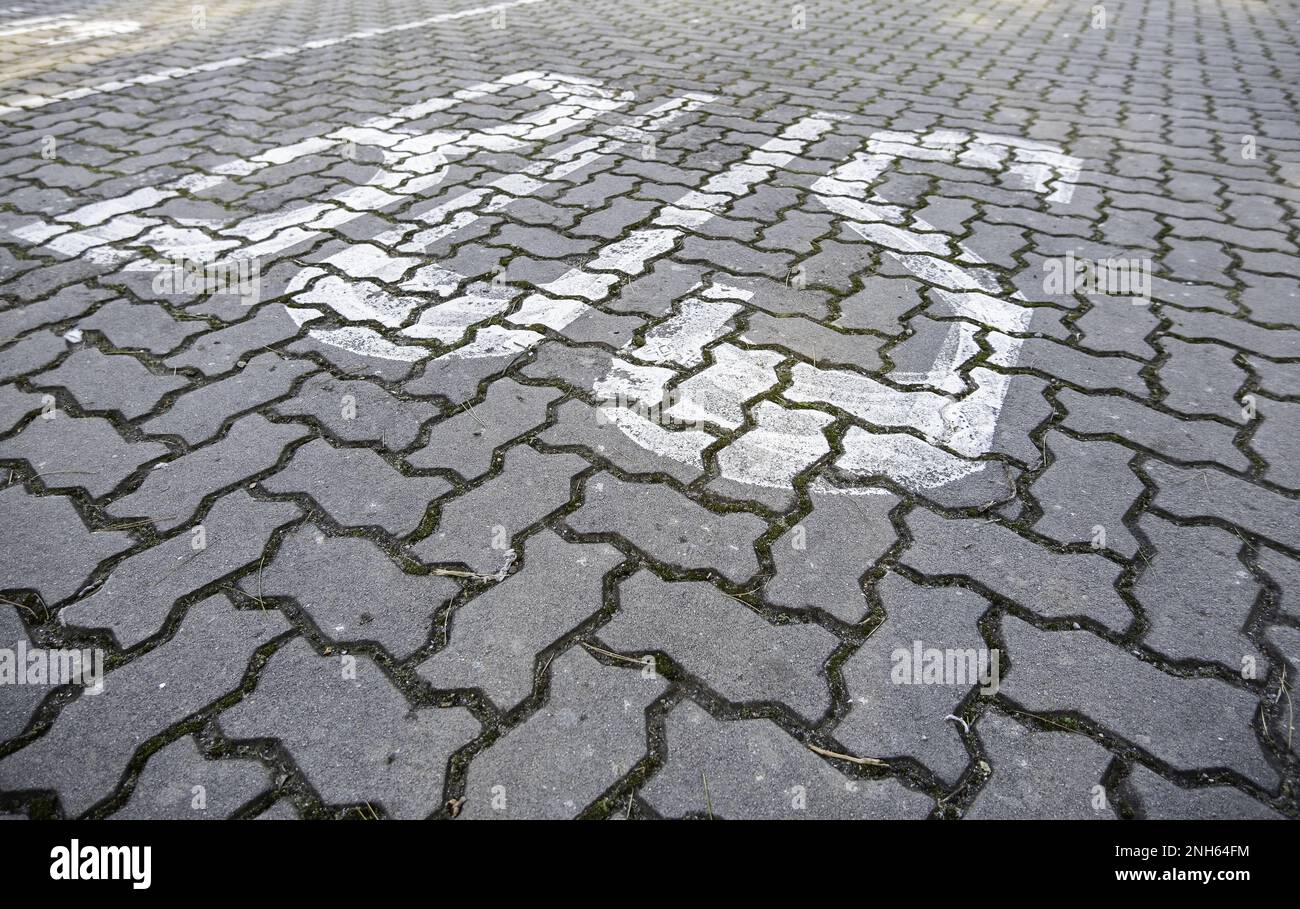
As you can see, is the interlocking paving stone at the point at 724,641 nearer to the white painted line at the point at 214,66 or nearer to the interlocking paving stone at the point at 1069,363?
the interlocking paving stone at the point at 1069,363

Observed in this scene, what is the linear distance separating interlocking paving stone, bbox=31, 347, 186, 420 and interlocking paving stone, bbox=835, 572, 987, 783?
2.66 m

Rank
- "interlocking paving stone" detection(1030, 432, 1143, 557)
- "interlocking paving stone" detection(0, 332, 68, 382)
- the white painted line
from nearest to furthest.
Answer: "interlocking paving stone" detection(1030, 432, 1143, 557)
"interlocking paving stone" detection(0, 332, 68, 382)
the white painted line

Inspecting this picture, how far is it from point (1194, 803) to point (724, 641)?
43.2 inches

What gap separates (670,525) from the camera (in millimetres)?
2441

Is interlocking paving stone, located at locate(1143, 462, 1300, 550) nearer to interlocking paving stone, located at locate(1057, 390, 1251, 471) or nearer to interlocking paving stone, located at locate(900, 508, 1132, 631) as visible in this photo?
interlocking paving stone, located at locate(1057, 390, 1251, 471)

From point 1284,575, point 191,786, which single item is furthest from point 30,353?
point 1284,575

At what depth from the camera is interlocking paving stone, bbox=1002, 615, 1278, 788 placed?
1.83 meters

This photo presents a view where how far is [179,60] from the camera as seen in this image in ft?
24.3

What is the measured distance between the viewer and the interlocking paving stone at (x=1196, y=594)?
2076 mm

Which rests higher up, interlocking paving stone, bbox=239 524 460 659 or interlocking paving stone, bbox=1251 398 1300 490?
interlocking paving stone, bbox=1251 398 1300 490

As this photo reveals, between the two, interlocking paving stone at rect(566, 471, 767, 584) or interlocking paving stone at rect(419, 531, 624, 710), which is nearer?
interlocking paving stone at rect(419, 531, 624, 710)

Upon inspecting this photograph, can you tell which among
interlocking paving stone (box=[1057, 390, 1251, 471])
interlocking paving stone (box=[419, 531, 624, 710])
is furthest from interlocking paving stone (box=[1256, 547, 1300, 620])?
interlocking paving stone (box=[419, 531, 624, 710])

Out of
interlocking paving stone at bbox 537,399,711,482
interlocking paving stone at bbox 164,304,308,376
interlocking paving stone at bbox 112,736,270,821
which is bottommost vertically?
interlocking paving stone at bbox 112,736,270,821

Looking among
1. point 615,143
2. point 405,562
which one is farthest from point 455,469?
point 615,143
